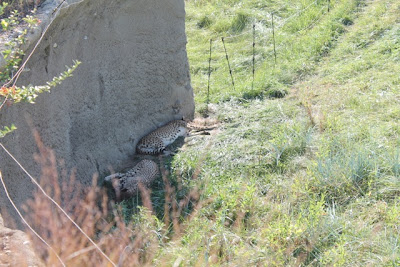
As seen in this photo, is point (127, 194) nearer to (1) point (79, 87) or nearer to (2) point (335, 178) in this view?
(1) point (79, 87)

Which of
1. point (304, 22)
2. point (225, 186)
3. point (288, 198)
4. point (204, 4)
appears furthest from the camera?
point (204, 4)

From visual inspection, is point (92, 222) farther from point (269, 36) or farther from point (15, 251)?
point (269, 36)

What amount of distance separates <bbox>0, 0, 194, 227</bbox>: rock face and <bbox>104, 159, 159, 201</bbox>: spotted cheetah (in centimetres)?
28

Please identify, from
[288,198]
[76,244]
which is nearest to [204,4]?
[288,198]

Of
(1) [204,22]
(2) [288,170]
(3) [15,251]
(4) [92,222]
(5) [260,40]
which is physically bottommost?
(4) [92,222]

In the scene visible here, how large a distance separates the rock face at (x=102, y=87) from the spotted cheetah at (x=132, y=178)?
0.28 metres

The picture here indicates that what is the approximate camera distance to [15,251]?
9.73 feet

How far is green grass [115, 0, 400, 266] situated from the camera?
4410mm

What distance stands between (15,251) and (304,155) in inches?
137

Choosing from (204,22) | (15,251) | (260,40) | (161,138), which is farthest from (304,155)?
(204,22)

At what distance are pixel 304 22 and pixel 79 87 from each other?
5154 mm

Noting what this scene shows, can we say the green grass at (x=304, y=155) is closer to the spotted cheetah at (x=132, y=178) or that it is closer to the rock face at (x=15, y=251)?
the spotted cheetah at (x=132, y=178)

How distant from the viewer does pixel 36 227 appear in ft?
15.7

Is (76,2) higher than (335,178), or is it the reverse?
(76,2)
